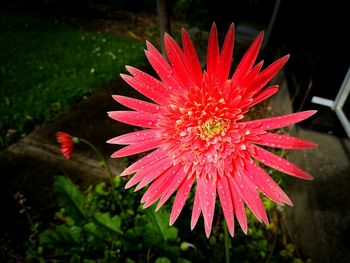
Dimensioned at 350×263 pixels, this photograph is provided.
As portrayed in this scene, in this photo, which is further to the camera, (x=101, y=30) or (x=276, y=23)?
(x=101, y=30)

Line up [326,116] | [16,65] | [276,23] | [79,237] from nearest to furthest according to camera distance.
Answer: [79,237] → [326,116] → [16,65] → [276,23]

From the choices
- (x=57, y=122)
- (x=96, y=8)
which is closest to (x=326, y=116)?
(x=57, y=122)

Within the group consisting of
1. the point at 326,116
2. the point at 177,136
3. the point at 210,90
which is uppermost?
the point at 210,90

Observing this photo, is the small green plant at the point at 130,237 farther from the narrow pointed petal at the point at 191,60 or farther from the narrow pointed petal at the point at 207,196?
the narrow pointed petal at the point at 191,60

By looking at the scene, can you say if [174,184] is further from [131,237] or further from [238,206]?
[131,237]

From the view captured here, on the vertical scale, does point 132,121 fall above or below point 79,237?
above

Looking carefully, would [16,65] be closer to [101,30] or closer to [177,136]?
[101,30]

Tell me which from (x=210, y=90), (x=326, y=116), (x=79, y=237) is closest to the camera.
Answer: (x=210, y=90)
